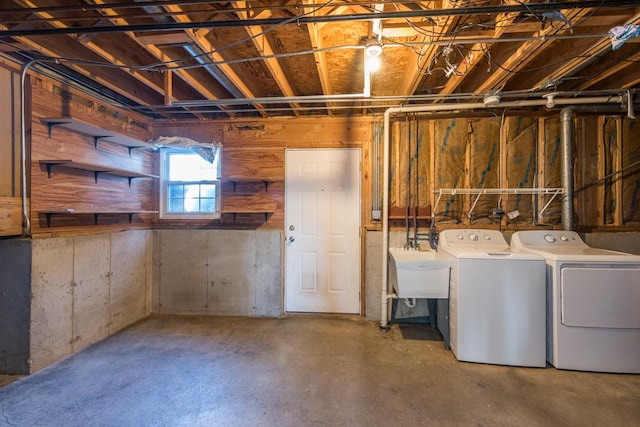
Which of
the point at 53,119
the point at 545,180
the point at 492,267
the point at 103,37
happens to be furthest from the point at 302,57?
the point at 545,180

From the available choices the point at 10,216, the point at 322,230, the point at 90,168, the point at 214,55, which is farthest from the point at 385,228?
the point at 10,216

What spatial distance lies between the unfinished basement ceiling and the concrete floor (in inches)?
91.9

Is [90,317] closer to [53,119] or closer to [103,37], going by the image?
[53,119]

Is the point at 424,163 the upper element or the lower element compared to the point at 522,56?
lower

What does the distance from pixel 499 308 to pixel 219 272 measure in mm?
2967

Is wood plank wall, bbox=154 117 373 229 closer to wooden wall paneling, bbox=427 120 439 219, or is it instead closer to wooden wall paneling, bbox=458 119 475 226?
wooden wall paneling, bbox=427 120 439 219

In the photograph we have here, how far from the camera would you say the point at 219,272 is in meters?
3.61

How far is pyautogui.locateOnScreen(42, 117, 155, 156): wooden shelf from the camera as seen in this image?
97.0 inches

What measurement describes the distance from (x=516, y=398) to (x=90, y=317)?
3.66m

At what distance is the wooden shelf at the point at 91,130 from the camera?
2463mm

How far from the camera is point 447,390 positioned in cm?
213

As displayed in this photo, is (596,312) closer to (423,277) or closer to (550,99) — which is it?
(423,277)

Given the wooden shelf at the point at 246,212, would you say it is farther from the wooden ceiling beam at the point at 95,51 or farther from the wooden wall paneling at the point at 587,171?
the wooden wall paneling at the point at 587,171

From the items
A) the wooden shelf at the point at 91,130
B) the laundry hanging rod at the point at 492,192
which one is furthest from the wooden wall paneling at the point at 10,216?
the laundry hanging rod at the point at 492,192
